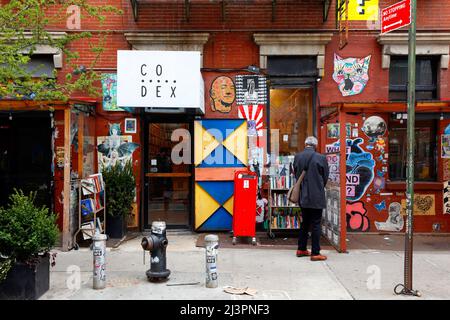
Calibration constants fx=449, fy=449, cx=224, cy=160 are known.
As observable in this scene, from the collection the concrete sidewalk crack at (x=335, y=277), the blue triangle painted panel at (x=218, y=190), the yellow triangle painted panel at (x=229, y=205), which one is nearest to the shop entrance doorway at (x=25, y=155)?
the blue triangle painted panel at (x=218, y=190)

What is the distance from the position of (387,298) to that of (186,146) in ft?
18.5

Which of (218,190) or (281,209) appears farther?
(218,190)

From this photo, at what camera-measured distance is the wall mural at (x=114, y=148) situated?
9891mm

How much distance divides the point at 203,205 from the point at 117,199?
1.85 metres

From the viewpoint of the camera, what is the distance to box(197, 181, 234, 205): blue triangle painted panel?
981 centimetres

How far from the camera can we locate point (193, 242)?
9.05 m

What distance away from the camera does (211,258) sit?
6.00 m

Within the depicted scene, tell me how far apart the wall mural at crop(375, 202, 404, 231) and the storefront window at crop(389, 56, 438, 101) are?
94.2 inches

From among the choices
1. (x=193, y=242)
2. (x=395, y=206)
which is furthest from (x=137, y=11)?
(x=395, y=206)

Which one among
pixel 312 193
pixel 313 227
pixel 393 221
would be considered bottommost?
pixel 393 221

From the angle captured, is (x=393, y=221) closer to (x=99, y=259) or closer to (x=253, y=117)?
(x=253, y=117)

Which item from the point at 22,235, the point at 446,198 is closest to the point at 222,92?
the point at 446,198

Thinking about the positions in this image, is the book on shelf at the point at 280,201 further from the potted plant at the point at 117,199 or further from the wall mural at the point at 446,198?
the wall mural at the point at 446,198

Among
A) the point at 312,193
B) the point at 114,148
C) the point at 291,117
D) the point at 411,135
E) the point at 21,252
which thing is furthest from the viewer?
the point at 291,117
